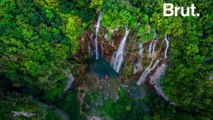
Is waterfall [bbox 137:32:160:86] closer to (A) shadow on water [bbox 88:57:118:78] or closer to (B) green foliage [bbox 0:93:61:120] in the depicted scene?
(A) shadow on water [bbox 88:57:118:78]

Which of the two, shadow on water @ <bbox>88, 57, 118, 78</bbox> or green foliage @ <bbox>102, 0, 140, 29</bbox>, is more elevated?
green foliage @ <bbox>102, 0, 140, 29</bbox>

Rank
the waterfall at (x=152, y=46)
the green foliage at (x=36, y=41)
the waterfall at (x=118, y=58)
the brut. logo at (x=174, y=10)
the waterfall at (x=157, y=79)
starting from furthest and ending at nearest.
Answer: the waterfall at (x=157, y=79), the waterfall at (x=118, y=58), the waterfall at (x=152, y=46), the brut. logo at (x=174, y=10), the green foliage at (x=36, y=41)

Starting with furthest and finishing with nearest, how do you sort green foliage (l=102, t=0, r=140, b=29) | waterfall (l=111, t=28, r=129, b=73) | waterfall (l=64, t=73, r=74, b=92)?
waterfall (l=64, t=73, r=74, b=92) → waterfall (l=111, t=28, r=129, b=73) → green foliage (l=102, t=0, r=140, b=29)

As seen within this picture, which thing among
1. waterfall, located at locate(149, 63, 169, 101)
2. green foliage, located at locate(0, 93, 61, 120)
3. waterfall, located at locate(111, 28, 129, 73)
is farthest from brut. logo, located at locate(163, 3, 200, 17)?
green foliage, located at locate(0, 93, 61, 120)

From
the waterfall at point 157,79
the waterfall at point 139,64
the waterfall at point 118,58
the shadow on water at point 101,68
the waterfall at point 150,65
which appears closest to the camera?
the waterfall at point 150,65

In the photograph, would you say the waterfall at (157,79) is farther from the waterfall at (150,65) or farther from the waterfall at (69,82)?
the waterfall at (69,82)

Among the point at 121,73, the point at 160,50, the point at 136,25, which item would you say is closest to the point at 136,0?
the point at 136,25

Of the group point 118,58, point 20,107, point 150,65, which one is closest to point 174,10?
point 150,65

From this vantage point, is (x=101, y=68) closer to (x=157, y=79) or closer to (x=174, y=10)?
(x=157, y=79)

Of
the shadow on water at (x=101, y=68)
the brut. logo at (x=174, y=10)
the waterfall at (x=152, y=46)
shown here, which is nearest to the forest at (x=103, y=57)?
the waterfall at (x=152, y=46)
